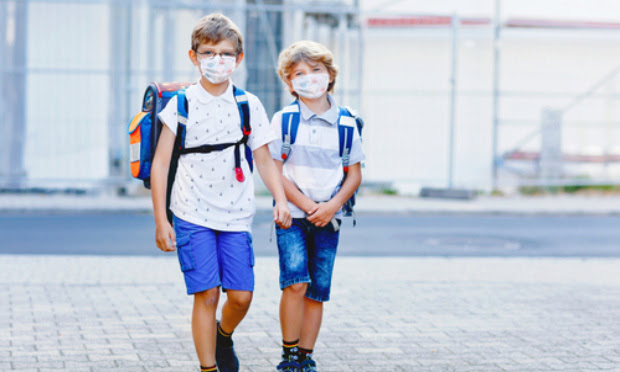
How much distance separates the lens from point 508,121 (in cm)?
1802

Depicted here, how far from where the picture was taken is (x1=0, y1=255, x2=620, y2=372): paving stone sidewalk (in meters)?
5.20

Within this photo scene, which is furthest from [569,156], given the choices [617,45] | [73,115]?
[73,115]

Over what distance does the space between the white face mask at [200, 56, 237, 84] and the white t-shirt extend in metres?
0.10

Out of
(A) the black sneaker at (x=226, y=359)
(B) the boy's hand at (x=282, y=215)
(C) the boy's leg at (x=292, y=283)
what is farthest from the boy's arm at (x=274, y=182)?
(A) the black sneaker at (x=226, y=359)

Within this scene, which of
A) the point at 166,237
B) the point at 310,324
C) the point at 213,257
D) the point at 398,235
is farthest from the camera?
the point at 398,235

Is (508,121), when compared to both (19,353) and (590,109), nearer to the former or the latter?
(590,109)

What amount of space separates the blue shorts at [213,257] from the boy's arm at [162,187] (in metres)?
0.08

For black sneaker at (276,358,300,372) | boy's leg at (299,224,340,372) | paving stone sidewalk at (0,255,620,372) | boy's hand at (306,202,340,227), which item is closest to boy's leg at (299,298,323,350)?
boy's leg at (299,224,340,372)

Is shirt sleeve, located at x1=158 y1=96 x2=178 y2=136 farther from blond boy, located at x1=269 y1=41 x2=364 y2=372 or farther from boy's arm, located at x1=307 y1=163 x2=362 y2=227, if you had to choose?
boy's arm, located at x1=307 y1=163 x2=362 y2=227

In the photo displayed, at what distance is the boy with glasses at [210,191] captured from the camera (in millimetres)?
4391

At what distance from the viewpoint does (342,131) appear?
4887 millimetres

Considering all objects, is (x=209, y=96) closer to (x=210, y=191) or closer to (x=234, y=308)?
(x=210, y=191)

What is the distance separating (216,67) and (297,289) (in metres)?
1.14

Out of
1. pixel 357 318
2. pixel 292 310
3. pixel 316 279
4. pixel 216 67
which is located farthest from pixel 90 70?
pixel 216 67
